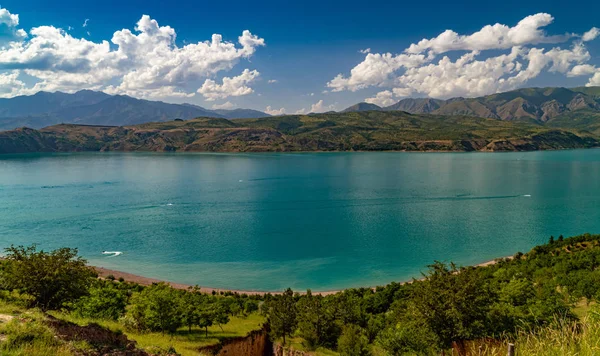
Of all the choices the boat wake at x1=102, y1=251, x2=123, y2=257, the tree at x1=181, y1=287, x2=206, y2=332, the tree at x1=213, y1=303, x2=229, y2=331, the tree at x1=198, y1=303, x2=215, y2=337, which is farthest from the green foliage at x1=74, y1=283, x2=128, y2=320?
the boat wake at x1=102, y1=251, x2=123, y2=257

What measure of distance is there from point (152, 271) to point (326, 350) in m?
43.5

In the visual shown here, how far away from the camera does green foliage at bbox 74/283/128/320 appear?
29.0 m

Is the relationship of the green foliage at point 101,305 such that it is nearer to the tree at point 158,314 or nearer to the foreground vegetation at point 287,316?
the foreground vegetation at point 287,316

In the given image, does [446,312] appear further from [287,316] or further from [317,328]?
[287,316]

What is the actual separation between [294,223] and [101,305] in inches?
2504

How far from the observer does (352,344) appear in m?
28.7

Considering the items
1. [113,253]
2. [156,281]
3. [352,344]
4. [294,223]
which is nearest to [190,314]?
[352,344]

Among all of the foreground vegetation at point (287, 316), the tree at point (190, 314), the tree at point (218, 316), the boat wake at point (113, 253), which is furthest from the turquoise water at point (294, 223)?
the tree at point (190, 314)

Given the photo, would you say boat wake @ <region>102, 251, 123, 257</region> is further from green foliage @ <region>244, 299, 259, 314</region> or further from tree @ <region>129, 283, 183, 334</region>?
tree @ <region>129, 283, 183, 334</region>

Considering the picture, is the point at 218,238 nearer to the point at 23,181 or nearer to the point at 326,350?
the point at 326,350

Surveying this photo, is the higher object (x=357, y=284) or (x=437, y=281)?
(x=437, y=281)

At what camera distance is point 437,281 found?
1079 inches

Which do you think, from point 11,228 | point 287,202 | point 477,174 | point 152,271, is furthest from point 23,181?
point 477,174

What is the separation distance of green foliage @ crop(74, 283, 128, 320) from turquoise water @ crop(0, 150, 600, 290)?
83.2ft
